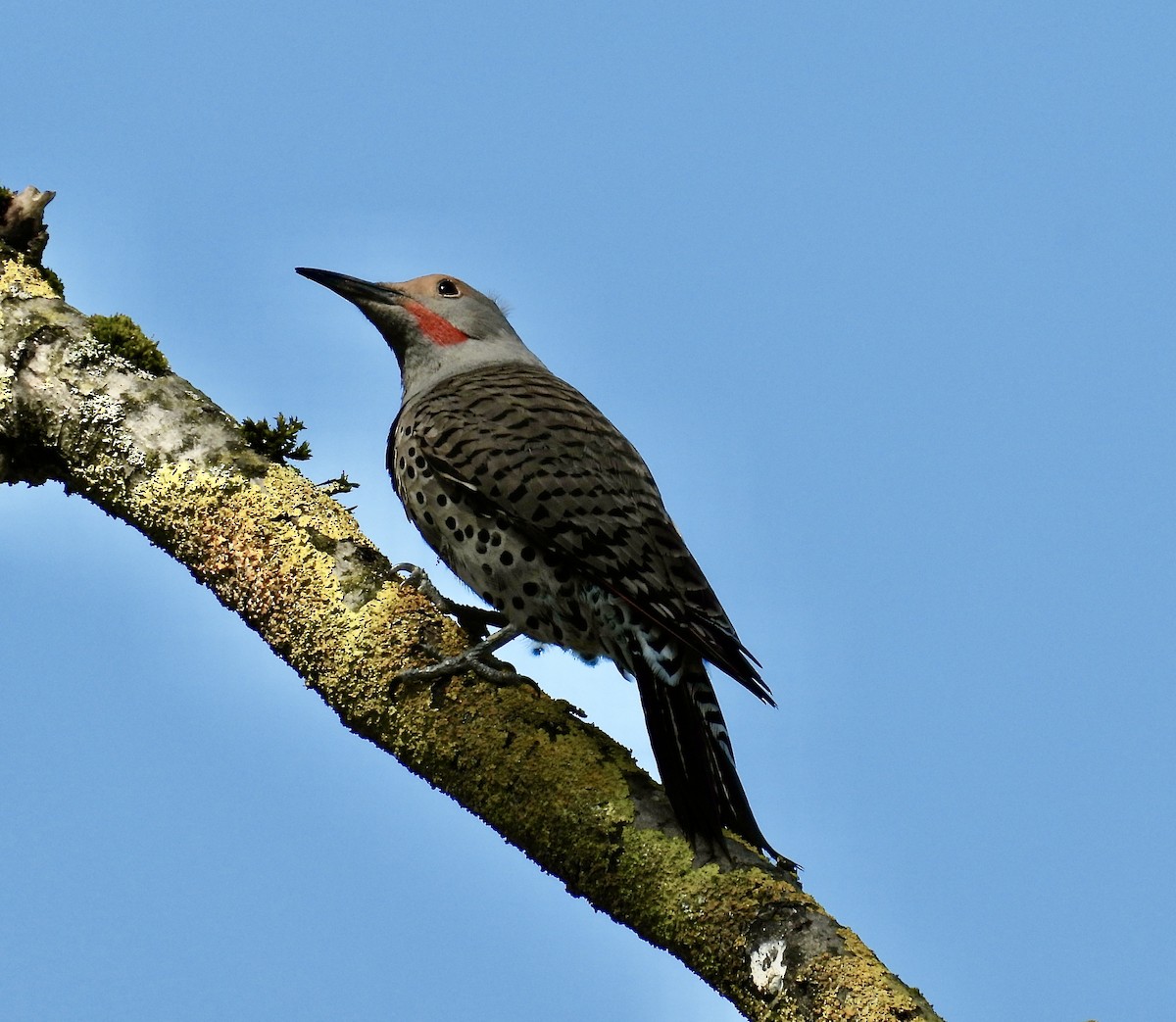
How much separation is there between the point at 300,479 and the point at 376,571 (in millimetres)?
470

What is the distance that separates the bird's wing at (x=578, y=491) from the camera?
4.58 meters

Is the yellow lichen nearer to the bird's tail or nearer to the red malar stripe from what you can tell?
the red malar stripe

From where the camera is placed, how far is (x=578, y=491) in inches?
194

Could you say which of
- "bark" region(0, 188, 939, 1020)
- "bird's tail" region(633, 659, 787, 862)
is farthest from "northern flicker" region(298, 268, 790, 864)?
"bark" region(0, 188, 939, 1020)

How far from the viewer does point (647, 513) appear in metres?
5.04

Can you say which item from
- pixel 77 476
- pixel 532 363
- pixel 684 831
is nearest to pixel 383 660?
pixel 684 831

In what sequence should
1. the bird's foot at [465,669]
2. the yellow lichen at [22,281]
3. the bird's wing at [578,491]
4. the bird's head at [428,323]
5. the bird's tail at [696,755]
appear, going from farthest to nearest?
the bird's head at [428,323] < the yellow lichen at [22,281] < the bird's wing at [578,491] < the bird's foot at [465,669] < the bird's tail at [696,755]

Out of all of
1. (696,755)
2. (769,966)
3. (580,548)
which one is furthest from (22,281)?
(769,966)

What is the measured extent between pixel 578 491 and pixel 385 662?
1.13m

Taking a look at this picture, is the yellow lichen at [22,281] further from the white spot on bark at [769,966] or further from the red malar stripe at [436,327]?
the white spot on bark at [769,966]

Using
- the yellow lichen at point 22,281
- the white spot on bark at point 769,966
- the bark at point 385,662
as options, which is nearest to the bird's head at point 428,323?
the yellow lichen at point 22,281

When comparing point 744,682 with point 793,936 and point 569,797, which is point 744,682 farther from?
point 793,936

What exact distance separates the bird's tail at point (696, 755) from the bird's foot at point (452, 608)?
0.55 m

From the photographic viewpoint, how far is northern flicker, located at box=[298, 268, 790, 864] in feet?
13.9
